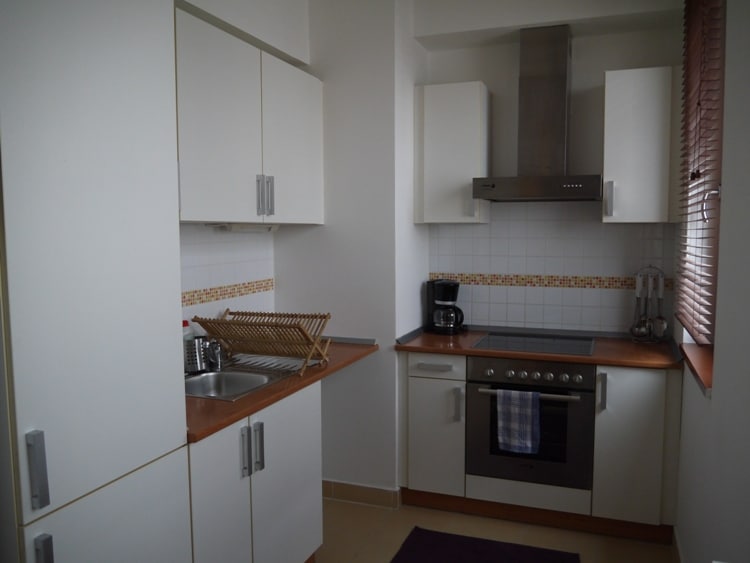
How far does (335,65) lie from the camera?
132 inches

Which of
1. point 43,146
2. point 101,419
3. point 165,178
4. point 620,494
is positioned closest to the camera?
point 43,146

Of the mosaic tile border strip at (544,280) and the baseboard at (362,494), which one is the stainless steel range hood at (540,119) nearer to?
the mosaic tile border strip at (544,280)

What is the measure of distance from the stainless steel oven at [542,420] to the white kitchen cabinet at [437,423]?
0.05 metres

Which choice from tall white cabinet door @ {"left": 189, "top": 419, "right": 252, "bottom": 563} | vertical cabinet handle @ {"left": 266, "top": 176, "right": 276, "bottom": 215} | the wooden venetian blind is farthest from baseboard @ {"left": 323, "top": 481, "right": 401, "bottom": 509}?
the wooden venetian blind

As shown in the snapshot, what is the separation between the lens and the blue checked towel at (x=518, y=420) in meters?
3.18

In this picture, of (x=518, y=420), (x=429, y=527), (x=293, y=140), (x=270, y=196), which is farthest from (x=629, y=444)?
(x=293, y=140)

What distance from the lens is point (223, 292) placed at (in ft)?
10.3

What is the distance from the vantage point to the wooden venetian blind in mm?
2336

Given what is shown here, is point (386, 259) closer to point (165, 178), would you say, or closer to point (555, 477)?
point (555, 477)

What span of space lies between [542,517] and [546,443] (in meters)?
0.39

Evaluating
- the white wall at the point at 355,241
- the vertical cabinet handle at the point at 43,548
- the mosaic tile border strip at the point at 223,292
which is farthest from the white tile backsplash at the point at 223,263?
the vertical cabinet handle at the point at 43,548

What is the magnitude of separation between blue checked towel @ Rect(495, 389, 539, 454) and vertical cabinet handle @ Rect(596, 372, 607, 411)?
0.29 meters

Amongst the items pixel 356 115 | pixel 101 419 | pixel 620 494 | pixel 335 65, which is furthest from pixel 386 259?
pixel 101 419

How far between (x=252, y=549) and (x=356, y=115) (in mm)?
2093
